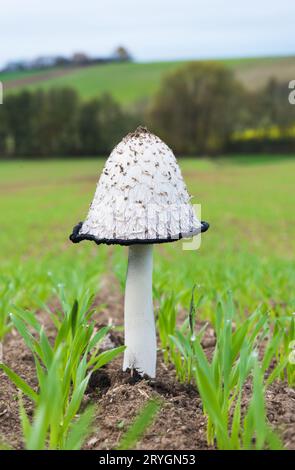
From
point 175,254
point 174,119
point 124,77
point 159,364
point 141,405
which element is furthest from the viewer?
point 124,77

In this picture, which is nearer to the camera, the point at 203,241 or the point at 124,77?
the point at 203,241

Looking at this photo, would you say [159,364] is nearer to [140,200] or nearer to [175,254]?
[140,200]

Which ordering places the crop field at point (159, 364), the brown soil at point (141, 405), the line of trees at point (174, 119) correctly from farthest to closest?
1. the line of trees at point (174, 119)
2. the brown soil at point (141, 405)
3. the crop field at point (159, 364)

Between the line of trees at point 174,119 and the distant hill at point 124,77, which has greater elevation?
the distant hill at point 124,77

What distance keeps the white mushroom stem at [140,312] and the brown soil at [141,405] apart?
97 mm

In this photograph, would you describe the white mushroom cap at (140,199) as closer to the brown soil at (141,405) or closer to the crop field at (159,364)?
the crop field at (159,364)

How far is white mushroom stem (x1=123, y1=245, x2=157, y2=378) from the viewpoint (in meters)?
2.90

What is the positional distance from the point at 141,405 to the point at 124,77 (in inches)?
3432

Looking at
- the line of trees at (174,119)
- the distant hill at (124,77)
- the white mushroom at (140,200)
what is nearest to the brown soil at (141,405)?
the white mushroom at (140,200)

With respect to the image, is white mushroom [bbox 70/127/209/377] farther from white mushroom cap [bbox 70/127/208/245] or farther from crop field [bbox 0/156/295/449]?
crop field [bbox 0/156/295/449]

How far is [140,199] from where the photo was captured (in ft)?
8.83

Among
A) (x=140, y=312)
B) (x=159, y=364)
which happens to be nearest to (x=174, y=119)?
(x=159, y=364)

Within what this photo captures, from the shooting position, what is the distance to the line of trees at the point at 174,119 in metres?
58.2

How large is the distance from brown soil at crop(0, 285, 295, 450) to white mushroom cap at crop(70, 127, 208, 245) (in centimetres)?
76
